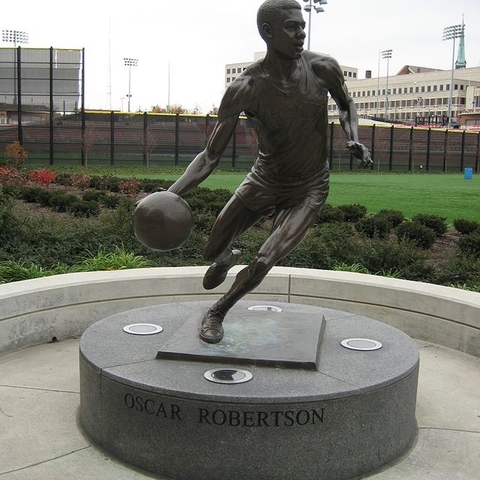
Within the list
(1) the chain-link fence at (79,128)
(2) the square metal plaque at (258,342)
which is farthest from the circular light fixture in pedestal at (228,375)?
(1) the chain-link fence at (79,128)

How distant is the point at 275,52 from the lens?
4539 mm

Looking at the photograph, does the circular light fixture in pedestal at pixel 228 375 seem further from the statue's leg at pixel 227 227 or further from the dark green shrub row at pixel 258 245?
the dark green shrub row at pixel 258 245

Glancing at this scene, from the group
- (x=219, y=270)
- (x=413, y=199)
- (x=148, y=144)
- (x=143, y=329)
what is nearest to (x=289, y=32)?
(x=219, y=270)

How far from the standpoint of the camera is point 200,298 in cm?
725

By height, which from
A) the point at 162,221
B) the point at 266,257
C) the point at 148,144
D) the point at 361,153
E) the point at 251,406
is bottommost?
the point at 251,406

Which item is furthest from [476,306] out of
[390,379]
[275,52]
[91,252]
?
[91,252]

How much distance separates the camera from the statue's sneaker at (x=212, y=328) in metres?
4.79

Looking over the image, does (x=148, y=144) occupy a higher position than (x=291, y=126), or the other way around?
(x=148, y=144)

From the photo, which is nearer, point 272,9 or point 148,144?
point 272,9

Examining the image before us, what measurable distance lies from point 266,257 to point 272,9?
169 cm

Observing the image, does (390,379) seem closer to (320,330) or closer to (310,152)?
(320,330)

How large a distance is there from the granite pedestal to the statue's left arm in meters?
1.42

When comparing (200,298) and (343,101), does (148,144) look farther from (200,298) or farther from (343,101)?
(343,101)

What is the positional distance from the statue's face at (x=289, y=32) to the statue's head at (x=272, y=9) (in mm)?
20
